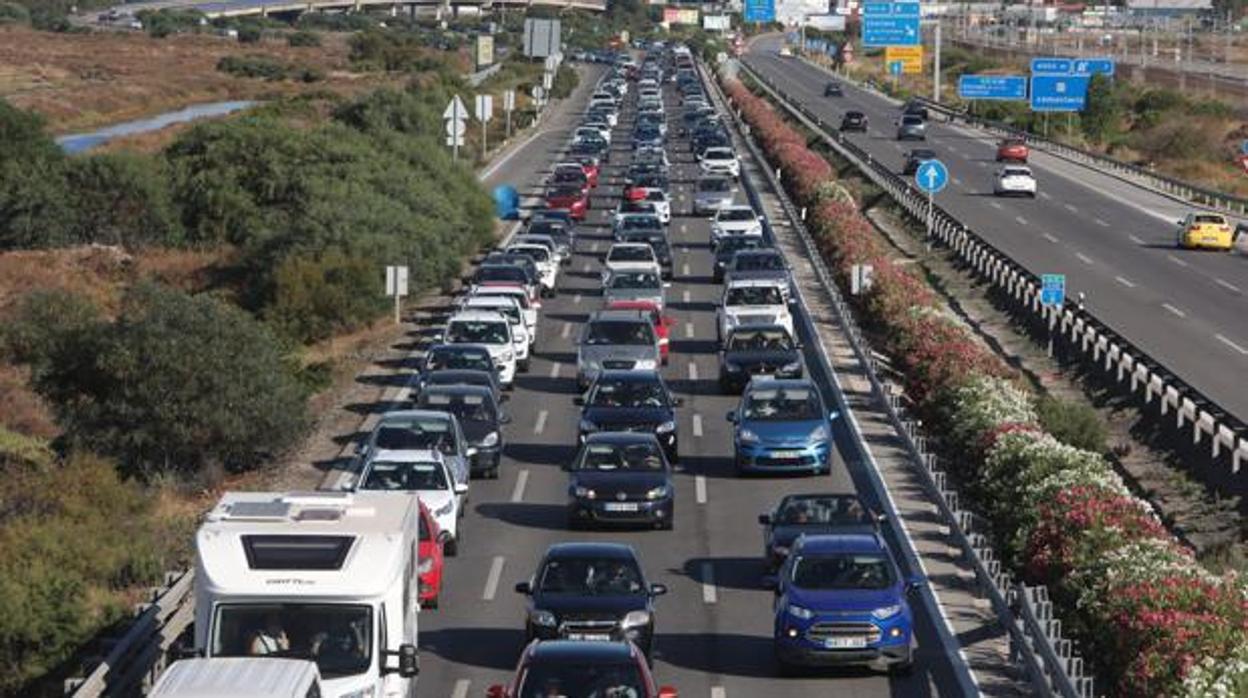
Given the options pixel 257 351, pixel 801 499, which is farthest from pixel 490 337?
pixel 801 499

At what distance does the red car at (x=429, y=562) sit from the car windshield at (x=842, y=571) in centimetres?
443

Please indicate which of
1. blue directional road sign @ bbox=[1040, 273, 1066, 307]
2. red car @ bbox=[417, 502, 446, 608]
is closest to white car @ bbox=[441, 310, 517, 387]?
blue directional road sign @ bbox=[1040, 273, 1066, 307]

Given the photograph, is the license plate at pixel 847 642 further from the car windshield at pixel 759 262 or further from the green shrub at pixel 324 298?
the green shrub at pixel 324 298

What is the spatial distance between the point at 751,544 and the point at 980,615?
5114 mm

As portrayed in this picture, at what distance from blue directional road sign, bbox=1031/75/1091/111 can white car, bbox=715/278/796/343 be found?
61.8m

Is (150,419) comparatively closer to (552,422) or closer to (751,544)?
(552,422)

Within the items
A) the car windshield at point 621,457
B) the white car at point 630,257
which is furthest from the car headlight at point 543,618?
the white car at point 630,257

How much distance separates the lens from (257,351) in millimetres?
36906

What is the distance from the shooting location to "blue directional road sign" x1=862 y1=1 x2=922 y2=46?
12412cm

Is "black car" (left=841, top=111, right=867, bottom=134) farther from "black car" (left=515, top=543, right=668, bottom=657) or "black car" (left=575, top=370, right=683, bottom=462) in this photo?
"black car" (left=515, top=543, right=668, bottom=657)

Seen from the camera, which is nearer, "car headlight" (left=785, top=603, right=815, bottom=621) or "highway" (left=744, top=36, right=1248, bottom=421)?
"car headlight" (left=785, top=603, right=815, bottom=621)

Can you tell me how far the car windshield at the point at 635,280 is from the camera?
49.8m

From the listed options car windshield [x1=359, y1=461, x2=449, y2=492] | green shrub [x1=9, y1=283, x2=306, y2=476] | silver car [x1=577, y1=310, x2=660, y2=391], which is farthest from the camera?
silver car [x1=577, y1=310, x2=660, y2=391]

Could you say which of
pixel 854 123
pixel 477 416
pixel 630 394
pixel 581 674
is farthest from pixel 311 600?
pixel 854 123
